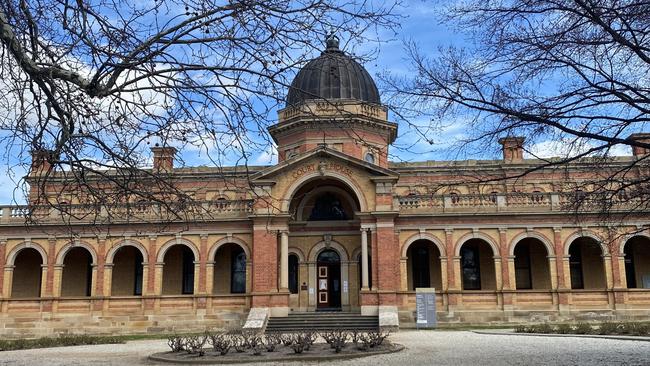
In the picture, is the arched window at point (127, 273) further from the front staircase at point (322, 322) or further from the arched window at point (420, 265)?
the arched window at point (420, 265)

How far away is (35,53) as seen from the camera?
27.3ft

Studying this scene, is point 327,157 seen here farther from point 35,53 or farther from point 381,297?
point 35,53

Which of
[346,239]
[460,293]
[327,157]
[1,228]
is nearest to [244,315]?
[346,239]

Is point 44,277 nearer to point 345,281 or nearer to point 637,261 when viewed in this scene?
point 345,281

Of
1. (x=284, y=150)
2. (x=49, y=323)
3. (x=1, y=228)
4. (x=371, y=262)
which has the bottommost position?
(x=49, y=323)

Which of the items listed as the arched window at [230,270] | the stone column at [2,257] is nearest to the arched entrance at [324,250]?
the arched window at [230,270]

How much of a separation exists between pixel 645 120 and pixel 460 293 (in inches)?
875

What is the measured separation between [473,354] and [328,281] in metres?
17.5

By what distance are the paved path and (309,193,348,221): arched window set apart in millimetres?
12963

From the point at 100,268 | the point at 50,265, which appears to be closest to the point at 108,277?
the point at 100,268

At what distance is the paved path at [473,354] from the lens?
14664 millimetres

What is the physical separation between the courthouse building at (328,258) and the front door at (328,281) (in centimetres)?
6

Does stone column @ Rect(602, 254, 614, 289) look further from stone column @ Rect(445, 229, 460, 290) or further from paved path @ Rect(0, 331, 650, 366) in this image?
paved path @ Rect(0, 331, 650, 366)

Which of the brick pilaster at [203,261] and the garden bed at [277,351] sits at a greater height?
the brick pilaster at [203,261]
